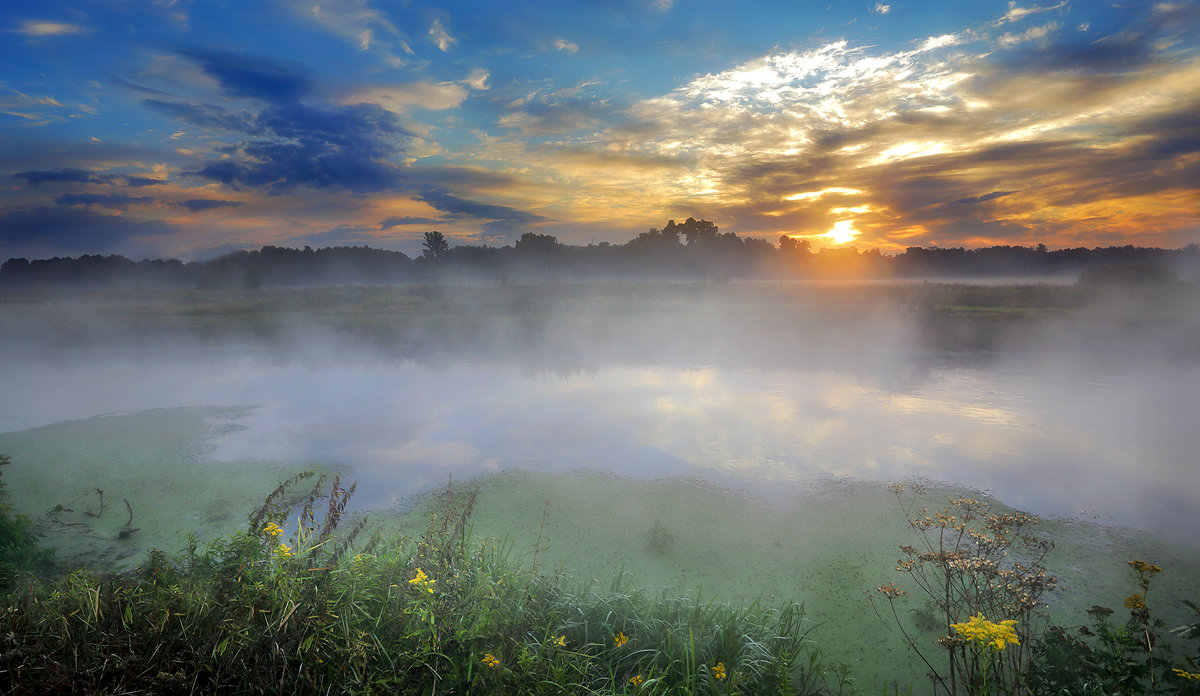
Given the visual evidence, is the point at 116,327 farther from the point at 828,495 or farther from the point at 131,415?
the point at 828,495

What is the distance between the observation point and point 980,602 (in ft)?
11.2

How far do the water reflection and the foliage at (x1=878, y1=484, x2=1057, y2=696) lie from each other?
67.4 inches

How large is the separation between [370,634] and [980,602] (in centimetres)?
370

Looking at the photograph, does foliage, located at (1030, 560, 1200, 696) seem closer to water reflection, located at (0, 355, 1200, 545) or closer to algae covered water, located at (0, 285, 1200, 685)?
algae covered water, located at (0, 285, 1200, 685)

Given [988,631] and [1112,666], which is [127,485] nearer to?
[988,631]

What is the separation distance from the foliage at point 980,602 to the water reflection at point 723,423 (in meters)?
1.71

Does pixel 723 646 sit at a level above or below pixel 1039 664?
below

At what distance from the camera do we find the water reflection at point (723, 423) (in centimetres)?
705

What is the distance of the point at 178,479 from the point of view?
286 inches

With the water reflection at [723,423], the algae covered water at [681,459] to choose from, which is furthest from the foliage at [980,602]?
the water reflection at [723,423]

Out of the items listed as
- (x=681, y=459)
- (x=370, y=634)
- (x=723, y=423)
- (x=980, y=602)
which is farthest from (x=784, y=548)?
(x=723, y=423)

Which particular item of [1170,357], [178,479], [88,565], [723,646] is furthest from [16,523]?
[1170,357]

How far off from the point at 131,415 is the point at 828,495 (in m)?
12.7

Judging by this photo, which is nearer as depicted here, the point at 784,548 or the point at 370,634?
the point at 370,634
